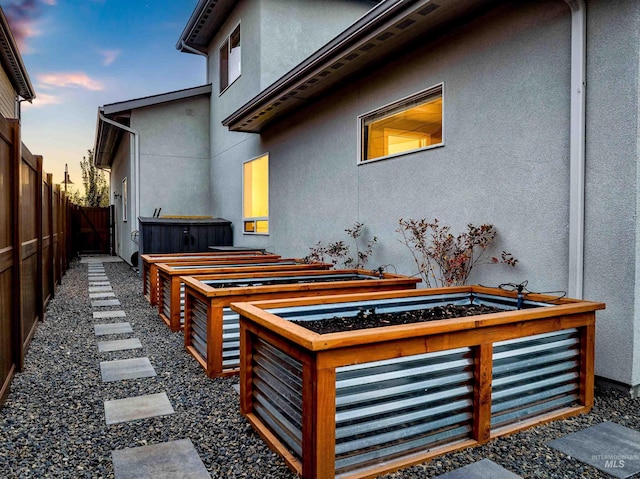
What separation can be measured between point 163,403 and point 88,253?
1621 centimetres

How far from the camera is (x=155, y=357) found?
3.65 meters

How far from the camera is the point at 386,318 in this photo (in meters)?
2.80

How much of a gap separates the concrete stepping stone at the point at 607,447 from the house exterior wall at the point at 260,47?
658cm

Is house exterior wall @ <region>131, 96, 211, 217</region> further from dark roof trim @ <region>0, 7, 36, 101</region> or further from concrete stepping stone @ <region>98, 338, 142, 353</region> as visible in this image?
concrete stepping stone @ <region>98, 338, 142, 353</region>

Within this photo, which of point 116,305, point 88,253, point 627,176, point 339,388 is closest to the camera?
point 339,388

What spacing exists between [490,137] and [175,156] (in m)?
8.34

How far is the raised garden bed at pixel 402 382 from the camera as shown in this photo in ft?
5.94

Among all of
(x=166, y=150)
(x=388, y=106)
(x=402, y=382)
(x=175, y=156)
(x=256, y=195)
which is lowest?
(x=402, y=382)

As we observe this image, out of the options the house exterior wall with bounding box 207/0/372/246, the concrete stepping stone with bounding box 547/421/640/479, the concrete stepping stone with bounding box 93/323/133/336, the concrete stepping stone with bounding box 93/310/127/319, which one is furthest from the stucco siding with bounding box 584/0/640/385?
the house exterior wall with bounding box 207/0/372/246

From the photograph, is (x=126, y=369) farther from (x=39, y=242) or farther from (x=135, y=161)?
(x=135, y=161)

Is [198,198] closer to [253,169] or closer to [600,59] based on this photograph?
[253,169]

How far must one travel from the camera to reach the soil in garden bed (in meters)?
2.55

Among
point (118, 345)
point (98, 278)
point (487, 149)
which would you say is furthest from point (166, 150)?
point (487, 149)

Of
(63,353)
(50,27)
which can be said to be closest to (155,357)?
(63,353)
